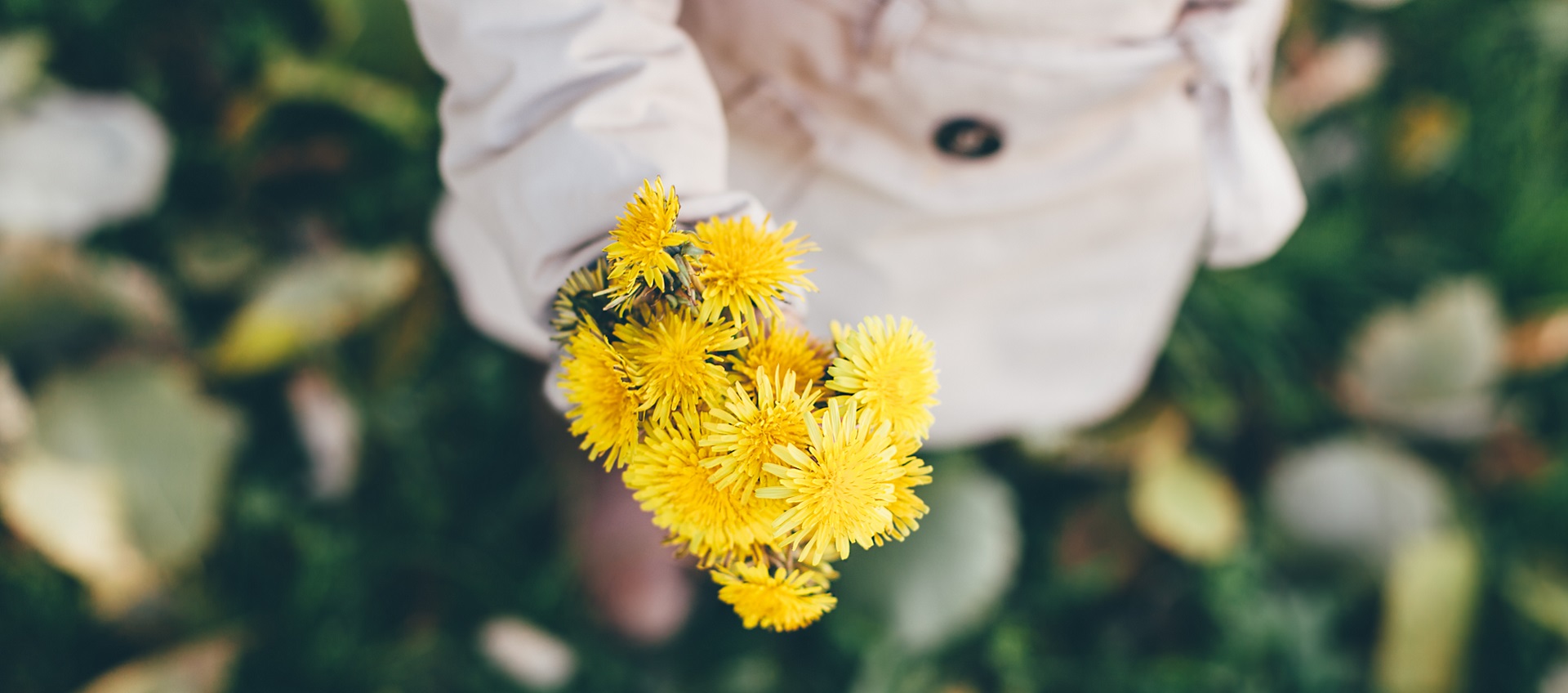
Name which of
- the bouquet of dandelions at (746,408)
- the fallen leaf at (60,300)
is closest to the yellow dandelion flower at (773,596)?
the bouquet of dandelions at (746,408)

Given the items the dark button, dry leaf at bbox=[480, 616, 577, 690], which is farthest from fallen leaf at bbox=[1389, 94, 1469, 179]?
dry leaf at bbox=[480, 616, 577, 690]

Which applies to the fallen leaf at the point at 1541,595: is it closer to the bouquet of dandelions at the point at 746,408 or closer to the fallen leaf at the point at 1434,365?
the fallen leaf at the point at 1434,365

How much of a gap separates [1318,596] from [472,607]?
112cm

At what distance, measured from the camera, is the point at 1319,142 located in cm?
146

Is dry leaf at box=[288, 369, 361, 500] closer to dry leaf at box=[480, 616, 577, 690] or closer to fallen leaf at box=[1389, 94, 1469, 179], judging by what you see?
dry leaf at box=[480, 616, 577, 690]

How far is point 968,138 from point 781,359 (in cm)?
35

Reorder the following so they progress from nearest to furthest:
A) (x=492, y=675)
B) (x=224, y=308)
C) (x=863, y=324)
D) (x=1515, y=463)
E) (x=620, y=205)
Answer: (x=863, y=324), (x=620, y=205), (x=492, y=675), (x=224, y=308), (x=1515, y=463)

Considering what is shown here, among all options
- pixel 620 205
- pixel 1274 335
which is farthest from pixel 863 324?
pixel 1274 335

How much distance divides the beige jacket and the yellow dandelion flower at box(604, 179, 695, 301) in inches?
2.8

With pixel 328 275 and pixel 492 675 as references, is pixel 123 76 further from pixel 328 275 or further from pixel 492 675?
pixel 492 675

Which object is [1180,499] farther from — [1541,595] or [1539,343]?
[1539,343]

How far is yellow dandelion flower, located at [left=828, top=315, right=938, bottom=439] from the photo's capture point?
1.19ft

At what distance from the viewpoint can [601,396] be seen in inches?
15.3

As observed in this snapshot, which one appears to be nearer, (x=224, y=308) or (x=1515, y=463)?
(x=224, y=308)
